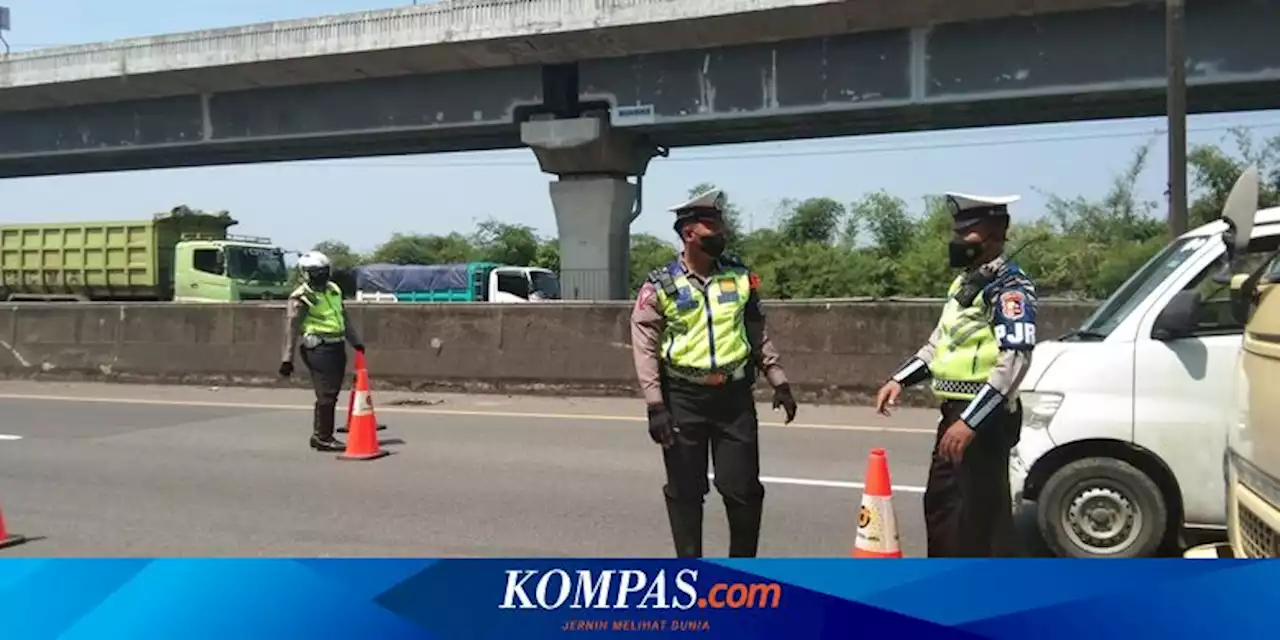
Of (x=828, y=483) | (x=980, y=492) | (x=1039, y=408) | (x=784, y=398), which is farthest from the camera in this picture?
(x=828, y=483)

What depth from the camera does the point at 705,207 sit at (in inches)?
173

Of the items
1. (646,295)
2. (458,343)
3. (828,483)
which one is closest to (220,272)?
(458,343)

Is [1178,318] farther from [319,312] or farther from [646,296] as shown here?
[319,312]

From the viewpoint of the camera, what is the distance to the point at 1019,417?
4.27 meters

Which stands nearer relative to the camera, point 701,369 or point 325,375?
point 701,369

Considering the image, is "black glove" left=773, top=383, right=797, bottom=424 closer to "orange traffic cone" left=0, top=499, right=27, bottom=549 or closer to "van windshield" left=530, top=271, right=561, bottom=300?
"orange traffic cone" left=0, top=499, right=27, bottom=549

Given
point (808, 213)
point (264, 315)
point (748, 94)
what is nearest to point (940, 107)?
point (748, 94)

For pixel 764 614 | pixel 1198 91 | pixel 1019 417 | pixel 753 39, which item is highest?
pixel 753 39

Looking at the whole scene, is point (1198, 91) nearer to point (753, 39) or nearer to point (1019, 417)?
point (753, 39)

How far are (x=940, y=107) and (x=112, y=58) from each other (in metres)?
21.2

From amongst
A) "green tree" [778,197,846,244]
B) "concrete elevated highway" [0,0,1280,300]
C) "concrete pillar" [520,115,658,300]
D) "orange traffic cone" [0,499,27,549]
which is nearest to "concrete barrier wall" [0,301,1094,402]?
"orange traffic cone" [0,499,27,549]

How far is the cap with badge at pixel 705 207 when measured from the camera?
4398mm

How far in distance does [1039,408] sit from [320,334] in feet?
20.7

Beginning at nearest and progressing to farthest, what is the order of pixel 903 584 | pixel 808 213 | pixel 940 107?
pixel 903 584 < pixel 940 107 < pixel 808 213
